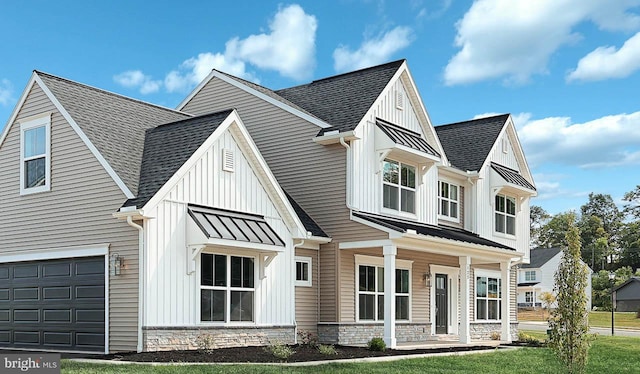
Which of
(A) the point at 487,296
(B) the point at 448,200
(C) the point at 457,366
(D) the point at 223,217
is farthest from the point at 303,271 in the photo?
(A) the point at 487,296

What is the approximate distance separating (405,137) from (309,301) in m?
6.28

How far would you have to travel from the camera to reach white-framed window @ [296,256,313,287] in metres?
22.0

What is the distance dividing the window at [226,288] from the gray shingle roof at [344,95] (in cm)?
585

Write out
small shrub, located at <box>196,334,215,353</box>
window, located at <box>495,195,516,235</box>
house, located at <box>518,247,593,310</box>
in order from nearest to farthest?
small shrub, located at <box>196,334,215,353</box> < window, located at <box>495,195,516,235</box> < house, located at <box>518,247,593,310</box>

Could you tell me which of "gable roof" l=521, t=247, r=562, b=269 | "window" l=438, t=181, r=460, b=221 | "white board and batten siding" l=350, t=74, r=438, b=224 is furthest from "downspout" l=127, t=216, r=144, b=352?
"gable roof" l=521, t=247, r=562, b=269

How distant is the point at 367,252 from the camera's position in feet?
77.3

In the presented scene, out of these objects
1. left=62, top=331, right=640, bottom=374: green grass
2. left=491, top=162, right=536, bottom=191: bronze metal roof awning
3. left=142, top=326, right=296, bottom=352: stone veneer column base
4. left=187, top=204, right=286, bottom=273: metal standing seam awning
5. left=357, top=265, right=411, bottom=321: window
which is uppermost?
left=491, top=162, right=536, bottom=191: bronze metal roof awning

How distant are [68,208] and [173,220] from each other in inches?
122

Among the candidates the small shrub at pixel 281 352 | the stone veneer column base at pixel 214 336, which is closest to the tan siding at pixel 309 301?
the stone veneer column base at pixel 214 336

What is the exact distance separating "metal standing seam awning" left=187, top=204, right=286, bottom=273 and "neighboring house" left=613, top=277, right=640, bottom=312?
67.6m

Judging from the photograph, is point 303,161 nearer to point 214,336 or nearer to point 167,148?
point 167,148

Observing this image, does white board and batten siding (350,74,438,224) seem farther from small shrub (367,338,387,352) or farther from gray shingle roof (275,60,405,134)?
small shrub (367,338,387,352)

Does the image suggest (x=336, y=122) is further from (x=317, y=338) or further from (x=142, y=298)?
(x=142, y=298)

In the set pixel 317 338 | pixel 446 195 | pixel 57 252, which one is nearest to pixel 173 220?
pixel 57 252
